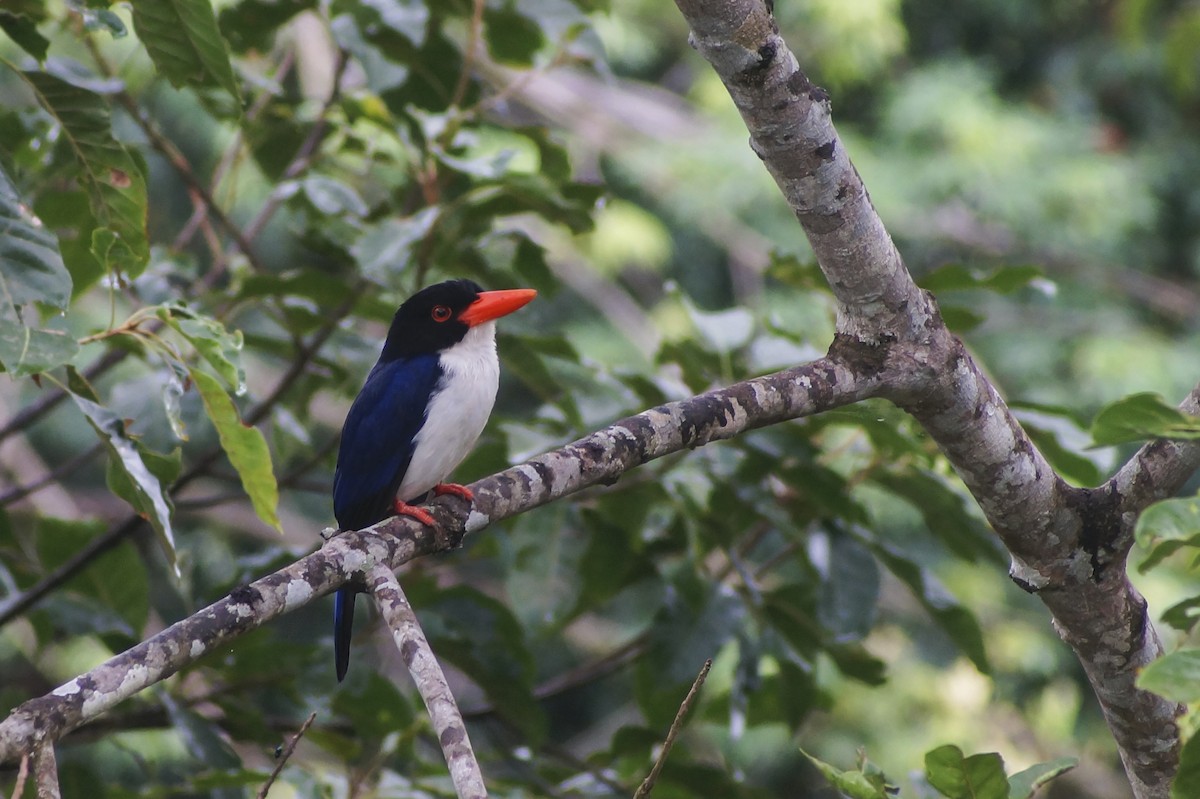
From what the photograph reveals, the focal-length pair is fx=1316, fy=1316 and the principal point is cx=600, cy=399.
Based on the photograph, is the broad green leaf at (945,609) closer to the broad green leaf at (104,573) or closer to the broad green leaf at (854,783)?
the broad green leaf at (854,783)

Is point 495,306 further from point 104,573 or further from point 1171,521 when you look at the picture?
point 1171,521

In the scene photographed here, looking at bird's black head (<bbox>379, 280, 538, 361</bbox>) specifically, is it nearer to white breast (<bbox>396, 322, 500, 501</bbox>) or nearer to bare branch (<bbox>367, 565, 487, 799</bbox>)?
white breast (<bbox>396, 322, 500, 501</bbox>)

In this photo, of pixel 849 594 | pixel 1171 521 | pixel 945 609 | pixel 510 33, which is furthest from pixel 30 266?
pixel 945 609

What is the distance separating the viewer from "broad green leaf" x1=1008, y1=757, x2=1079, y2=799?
1.93 metres

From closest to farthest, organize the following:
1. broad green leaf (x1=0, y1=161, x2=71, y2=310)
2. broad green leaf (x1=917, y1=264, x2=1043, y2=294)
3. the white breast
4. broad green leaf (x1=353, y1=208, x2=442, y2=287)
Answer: broad green leaf (x1=0, y1=161, x2=71, y2=310), broad green leaf (x1=917, y1=264, x2=1043, y2=294), broad green leaf (x1=353, y1=208, x2=442, y2=287), the white breast

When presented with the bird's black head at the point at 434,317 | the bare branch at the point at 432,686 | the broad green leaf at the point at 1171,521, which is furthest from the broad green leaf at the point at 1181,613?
the bird's black head at the point at 434,317

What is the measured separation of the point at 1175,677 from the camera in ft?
4.91

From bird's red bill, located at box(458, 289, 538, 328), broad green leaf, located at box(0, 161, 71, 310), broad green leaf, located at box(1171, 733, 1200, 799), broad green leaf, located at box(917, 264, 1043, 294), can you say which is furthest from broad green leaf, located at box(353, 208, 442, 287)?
broad green leaf, located at box(1171, 733, 1200, 799)

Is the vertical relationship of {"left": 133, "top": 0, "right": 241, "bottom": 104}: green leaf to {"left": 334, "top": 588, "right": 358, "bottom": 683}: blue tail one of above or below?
above

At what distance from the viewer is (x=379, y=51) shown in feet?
11.2

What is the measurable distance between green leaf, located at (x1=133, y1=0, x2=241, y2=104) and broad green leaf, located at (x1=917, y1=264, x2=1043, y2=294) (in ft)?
5.11

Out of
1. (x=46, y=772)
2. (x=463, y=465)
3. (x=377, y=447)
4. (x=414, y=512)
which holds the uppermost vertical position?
(x=46, y=772)

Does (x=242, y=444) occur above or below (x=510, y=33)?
below

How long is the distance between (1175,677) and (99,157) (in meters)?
2.08
